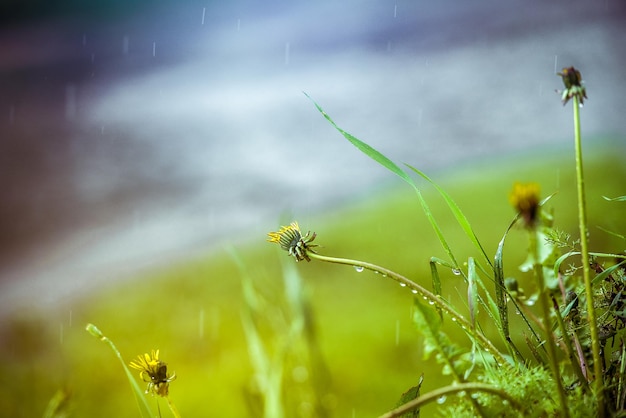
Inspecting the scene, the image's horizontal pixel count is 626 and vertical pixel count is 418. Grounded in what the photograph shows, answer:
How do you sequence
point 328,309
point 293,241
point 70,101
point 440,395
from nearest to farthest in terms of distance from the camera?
point 440,395
point 293,241
point 328,309
point 70,101

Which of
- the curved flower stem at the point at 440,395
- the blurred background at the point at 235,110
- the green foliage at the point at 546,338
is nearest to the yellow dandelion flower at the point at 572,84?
the green foliage at the point at 546,338

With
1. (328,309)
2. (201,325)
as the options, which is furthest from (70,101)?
(328,309)

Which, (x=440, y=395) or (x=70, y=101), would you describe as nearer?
(x=440, y=395)

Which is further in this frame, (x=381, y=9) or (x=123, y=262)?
(x=123, y=262)

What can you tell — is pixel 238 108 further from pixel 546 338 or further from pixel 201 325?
pixel 546 338

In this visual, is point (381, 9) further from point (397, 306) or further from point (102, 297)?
point (102, 297)

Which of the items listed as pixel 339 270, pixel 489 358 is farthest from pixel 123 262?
pixel 489 358
